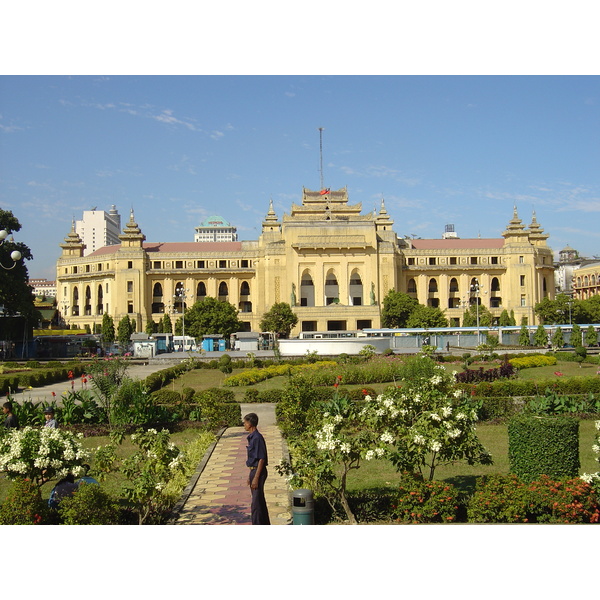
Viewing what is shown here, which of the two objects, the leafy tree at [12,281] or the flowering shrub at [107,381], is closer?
the flowering shrub at [107,381]

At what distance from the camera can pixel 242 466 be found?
36.0 ft

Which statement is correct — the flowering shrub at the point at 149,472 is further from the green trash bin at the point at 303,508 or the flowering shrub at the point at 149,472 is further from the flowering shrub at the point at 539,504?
the flowering shrub at the point at 539,504

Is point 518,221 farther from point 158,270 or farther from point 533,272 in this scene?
point 158,270

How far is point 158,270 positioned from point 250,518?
57566 millimetres

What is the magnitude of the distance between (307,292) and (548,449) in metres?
53.0

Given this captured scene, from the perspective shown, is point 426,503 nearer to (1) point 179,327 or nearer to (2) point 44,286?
(1) point 179,327

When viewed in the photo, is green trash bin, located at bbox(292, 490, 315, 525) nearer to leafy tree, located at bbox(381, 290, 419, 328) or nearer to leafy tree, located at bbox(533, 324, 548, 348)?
leafy tree, located at bbox(533, 324, 548, 348)

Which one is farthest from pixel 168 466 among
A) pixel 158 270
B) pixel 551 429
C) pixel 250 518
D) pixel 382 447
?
pixel 158 270

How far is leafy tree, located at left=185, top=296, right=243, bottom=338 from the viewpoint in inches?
1848

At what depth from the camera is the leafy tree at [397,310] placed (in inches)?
2143

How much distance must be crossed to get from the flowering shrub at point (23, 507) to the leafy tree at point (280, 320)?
148 feet

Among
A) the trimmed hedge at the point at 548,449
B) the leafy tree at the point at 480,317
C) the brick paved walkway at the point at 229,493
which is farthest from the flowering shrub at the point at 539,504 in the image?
the leafy tree at the point at 480,317

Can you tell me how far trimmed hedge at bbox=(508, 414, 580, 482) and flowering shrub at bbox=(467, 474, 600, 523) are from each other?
0.81 metres

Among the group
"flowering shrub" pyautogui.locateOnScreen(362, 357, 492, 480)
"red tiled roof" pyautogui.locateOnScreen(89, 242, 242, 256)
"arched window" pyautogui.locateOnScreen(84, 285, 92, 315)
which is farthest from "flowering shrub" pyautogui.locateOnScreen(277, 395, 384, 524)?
"arched window" pyautogui.locateOnScreen(84, 285, 92, 315)
